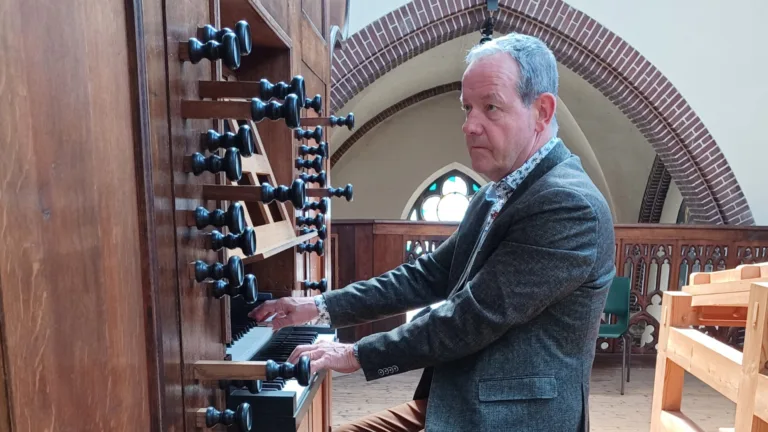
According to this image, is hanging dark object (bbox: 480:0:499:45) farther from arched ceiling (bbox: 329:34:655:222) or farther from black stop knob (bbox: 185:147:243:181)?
black stop knob (bbox: 185:147:243:181)

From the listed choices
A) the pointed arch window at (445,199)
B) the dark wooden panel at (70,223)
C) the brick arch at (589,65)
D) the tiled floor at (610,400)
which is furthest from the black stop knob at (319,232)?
the pointed arch window at (445,199)

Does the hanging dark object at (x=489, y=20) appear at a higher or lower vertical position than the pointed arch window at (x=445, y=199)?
higher

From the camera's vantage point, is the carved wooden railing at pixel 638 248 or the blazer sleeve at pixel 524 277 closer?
the blazer sleeve at pixel 524 277

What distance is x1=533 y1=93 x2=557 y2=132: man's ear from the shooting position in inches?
52.8

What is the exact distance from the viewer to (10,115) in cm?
51

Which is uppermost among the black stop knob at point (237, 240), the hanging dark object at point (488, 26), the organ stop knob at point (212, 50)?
the hanging dark object at point (488, 26)

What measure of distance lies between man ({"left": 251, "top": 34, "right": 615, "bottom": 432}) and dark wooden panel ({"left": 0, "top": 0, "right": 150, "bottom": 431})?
626 millimetres

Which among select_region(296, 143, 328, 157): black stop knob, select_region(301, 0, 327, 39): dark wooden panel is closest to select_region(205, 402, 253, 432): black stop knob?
select_region(296, 143, 328, 157): black stop knob

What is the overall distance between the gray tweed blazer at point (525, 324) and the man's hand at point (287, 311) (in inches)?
13.6

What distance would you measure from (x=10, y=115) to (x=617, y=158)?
8852 millimetres

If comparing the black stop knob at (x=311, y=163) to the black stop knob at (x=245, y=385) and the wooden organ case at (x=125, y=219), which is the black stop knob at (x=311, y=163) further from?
the black stop knob at (x=245, y=385)

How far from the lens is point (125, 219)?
73 centimetres

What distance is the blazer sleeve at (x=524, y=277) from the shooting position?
47.4 inches

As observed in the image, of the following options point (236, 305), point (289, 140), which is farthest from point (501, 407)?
point (289, 140)
